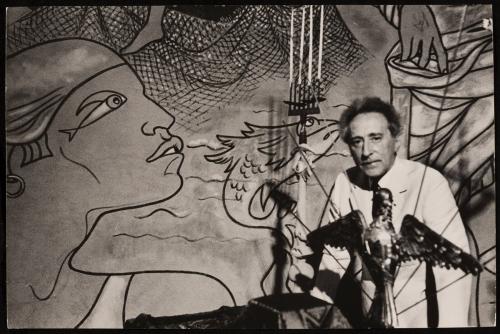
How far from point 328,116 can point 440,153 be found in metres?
0.78

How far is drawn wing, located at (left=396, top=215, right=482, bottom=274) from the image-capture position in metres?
3.75

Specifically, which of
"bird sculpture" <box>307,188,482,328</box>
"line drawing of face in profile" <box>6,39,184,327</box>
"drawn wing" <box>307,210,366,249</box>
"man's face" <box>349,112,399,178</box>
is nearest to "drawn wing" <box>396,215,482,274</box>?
"bird sculpture" <box>307,188,482,328</box>

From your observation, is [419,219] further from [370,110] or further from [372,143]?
[370,110]

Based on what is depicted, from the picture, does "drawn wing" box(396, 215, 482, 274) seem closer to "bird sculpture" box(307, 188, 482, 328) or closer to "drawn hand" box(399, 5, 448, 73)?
"bird sculpture" box(307, 188, 482, 328)

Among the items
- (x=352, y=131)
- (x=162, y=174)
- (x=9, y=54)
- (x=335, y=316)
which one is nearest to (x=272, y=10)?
(x=352, y=131)

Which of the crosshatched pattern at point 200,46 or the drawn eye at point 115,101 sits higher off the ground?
the crosshatched pattern at point 200,46

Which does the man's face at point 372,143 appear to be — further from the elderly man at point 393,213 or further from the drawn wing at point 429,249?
the drawn wing at point 429,249

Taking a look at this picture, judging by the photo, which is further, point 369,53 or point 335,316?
point 369,53

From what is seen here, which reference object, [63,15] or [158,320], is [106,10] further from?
[158,320]

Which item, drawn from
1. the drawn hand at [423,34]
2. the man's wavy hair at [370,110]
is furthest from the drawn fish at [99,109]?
the drawn hand at [423,34]

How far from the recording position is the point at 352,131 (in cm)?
408

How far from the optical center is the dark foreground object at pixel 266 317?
3664mm

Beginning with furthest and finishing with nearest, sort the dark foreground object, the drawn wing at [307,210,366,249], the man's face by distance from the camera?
the man's face → the drawn wing at [307,210,366,249] → the dark foreground object

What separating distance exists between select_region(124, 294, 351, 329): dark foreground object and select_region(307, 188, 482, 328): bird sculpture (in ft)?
0.91
